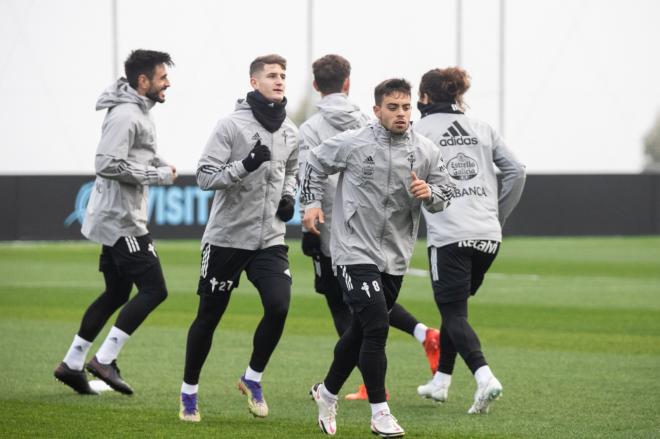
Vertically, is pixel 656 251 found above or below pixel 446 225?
below

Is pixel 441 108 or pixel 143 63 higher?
pixel 143 63

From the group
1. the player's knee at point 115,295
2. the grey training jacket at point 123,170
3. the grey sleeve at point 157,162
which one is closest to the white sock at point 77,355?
the player's knee at point 115,295

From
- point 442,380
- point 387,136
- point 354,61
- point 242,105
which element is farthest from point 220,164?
point 354,61

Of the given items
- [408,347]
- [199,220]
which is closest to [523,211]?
[199,220]

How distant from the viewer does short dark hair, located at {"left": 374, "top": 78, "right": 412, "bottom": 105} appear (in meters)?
7.04

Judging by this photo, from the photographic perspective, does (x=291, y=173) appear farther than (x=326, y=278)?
No

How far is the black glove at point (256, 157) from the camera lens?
724 cm

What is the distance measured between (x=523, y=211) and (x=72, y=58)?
11.5m

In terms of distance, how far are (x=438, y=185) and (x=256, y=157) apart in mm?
1031

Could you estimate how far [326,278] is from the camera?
28.1 ft

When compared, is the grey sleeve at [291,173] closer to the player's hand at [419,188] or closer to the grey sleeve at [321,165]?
the grey sleeve at [321,165]

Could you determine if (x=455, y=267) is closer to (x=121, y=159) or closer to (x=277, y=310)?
(x=277, y=310)

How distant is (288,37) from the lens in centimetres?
3316

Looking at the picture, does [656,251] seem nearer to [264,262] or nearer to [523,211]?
[523,211]
